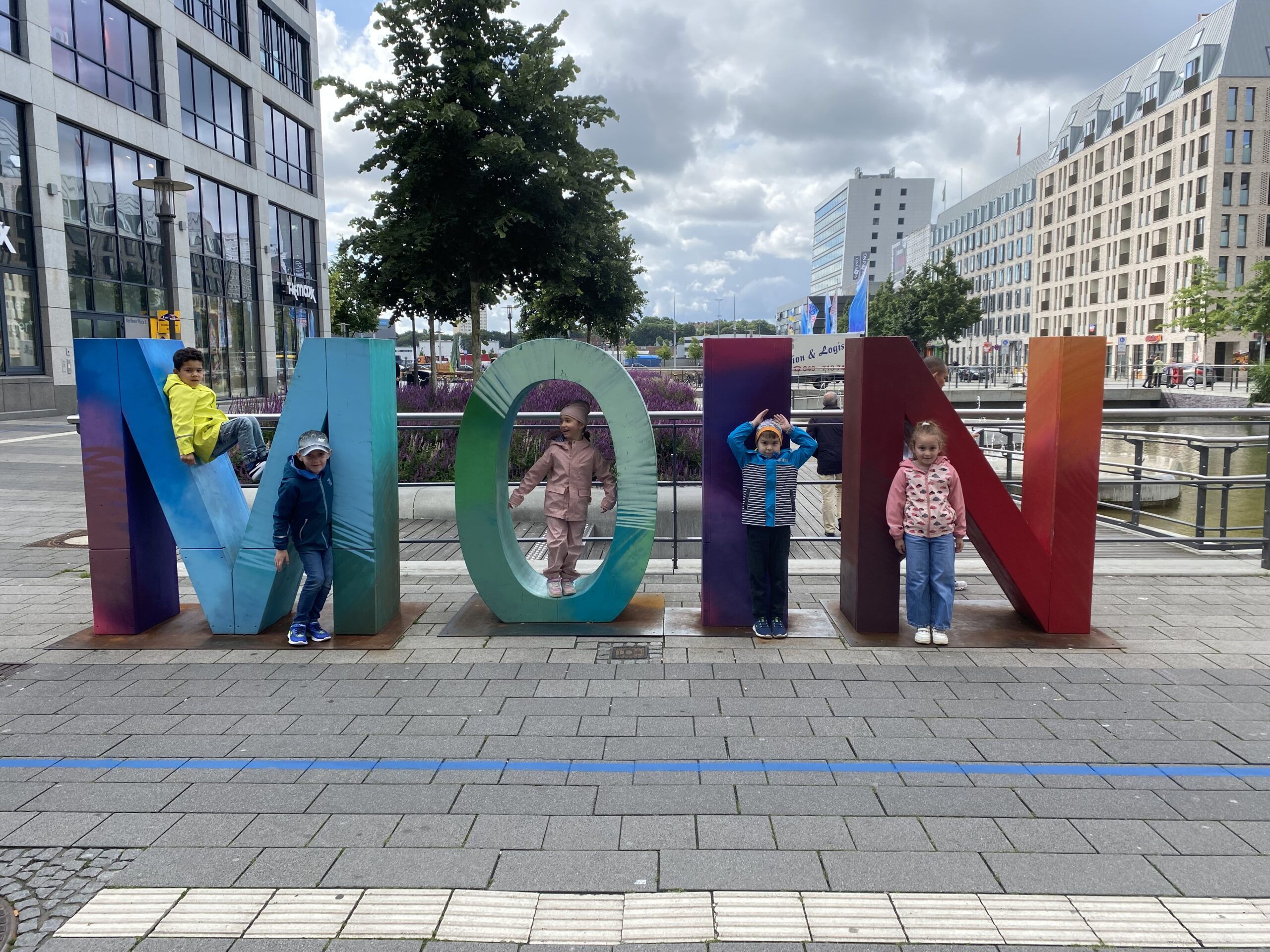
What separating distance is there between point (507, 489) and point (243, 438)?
1.91 metres

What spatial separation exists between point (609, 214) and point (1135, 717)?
13.9 metres

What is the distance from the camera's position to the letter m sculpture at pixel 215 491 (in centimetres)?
624

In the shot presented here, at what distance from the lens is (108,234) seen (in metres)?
25.9

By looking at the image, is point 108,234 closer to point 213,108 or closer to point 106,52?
point 106,52

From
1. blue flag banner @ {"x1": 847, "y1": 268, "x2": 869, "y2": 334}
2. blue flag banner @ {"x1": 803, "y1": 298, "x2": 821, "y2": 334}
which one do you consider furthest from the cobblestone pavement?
blue flag banner @ {"x1": 803, "y1": 298, "x2": 821, "y2": 334}

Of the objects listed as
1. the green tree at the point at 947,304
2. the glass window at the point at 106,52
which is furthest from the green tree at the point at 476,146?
the green tree at the point at 947,304

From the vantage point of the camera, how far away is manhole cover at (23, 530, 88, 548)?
9.55m

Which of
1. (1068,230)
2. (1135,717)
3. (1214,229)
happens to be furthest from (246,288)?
(1068,230)

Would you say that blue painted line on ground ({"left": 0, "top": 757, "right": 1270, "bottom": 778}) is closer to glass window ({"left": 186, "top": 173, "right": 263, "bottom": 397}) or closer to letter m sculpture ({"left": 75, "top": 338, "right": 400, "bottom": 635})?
letter m sculpture ({"left": 75, "top": 338, "right": 400, "bottom": 635})

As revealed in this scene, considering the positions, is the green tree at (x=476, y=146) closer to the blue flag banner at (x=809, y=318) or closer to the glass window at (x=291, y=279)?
the glass window at (x=291, y=279)

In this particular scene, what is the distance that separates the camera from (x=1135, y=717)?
489cm

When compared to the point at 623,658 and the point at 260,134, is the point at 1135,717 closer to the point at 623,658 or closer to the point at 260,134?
the point at 623,658

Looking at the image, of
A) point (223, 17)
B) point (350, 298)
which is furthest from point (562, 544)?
point (223, 17)

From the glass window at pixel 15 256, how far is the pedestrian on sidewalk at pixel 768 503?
76.4 ft
